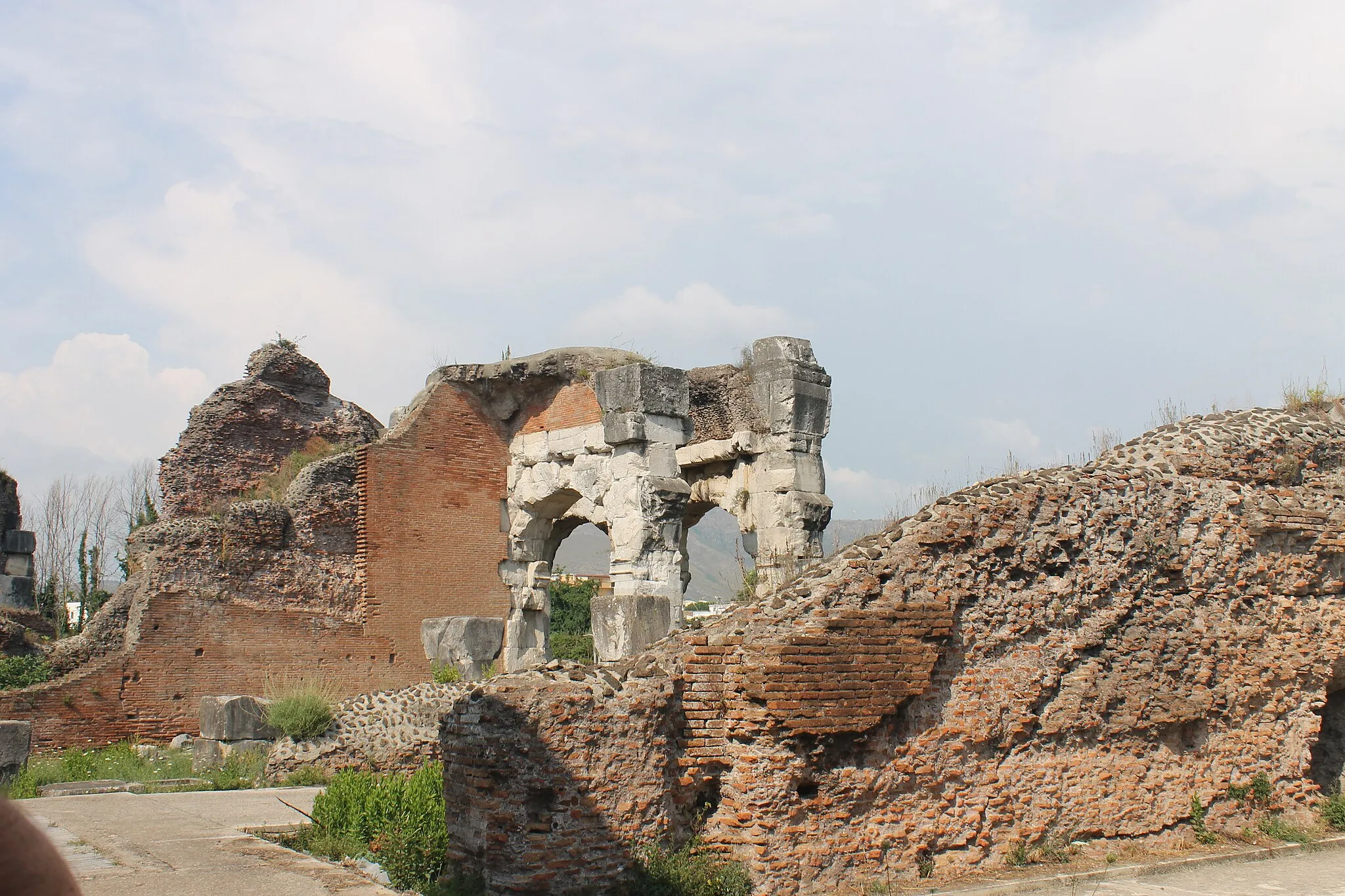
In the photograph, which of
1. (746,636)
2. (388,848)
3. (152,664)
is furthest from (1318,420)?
(152,664)

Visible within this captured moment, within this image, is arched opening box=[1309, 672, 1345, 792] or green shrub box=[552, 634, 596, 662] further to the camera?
green shrub box=[552, 634, 596, 662]

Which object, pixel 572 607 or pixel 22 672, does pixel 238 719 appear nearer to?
pixel 22 672

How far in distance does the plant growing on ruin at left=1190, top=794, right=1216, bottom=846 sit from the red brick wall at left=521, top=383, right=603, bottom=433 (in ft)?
28.1

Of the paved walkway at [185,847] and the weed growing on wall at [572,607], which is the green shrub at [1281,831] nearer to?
the paved walkway at [185,847]

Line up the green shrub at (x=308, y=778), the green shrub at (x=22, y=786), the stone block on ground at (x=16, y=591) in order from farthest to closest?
1. the stone block on ground at (x=16, y=591)
2. the green shrub at (x=308, y=778)
3. the green shrub at (x=22, y=786)

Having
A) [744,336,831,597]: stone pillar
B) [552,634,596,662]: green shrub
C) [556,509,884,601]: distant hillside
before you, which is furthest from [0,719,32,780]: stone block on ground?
[556,509,884,601]: distant hillside

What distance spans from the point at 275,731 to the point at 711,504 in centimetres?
585

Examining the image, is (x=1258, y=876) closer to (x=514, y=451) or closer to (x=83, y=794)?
(x=83, y=794)

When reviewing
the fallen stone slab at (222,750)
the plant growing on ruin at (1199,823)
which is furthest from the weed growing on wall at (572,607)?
the plant growing on ruin at (1199,823)

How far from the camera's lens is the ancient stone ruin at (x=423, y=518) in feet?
42.5

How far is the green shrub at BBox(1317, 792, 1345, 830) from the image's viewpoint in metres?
8.45

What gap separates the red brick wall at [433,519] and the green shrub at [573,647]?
28.7 feet

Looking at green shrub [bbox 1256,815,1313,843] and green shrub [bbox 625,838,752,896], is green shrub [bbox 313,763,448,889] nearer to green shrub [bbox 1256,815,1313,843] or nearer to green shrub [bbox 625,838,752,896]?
green shrub [bbox 625,838,752,896]

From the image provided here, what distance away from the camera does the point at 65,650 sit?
13.3 m
